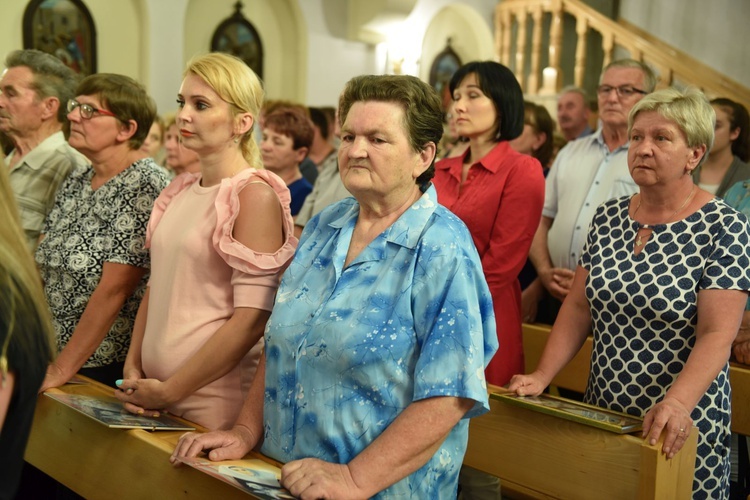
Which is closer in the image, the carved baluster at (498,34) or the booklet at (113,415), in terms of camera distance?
the booklet at (113,415)

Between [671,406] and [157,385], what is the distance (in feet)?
4.17

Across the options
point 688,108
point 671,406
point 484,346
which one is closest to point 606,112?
point 688,108

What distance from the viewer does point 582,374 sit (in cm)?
319

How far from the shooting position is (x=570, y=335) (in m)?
2.53

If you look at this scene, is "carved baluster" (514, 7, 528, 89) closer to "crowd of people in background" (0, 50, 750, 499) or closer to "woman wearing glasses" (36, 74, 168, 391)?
"crowd of people in background" (0, 50, 750, 499)

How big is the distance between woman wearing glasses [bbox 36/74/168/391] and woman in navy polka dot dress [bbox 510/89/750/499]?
124cm

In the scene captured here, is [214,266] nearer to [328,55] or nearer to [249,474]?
[249,474]

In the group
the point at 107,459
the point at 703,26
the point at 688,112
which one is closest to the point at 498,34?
the point at 703,26

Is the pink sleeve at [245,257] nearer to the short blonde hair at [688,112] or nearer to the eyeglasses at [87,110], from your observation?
the eyeglasses at [87,110]

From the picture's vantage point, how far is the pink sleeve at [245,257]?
86.1 inches

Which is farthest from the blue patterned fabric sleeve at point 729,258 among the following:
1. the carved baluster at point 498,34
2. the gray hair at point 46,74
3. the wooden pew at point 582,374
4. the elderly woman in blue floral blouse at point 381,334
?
the carved baluster at point 498,34

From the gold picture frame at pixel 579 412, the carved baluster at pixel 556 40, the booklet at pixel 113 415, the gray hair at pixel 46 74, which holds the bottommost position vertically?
the booklet at pixel 113 415

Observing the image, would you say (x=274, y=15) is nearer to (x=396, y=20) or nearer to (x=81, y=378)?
(x=396, y=20)

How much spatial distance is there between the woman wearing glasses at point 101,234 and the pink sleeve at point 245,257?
53 cm
